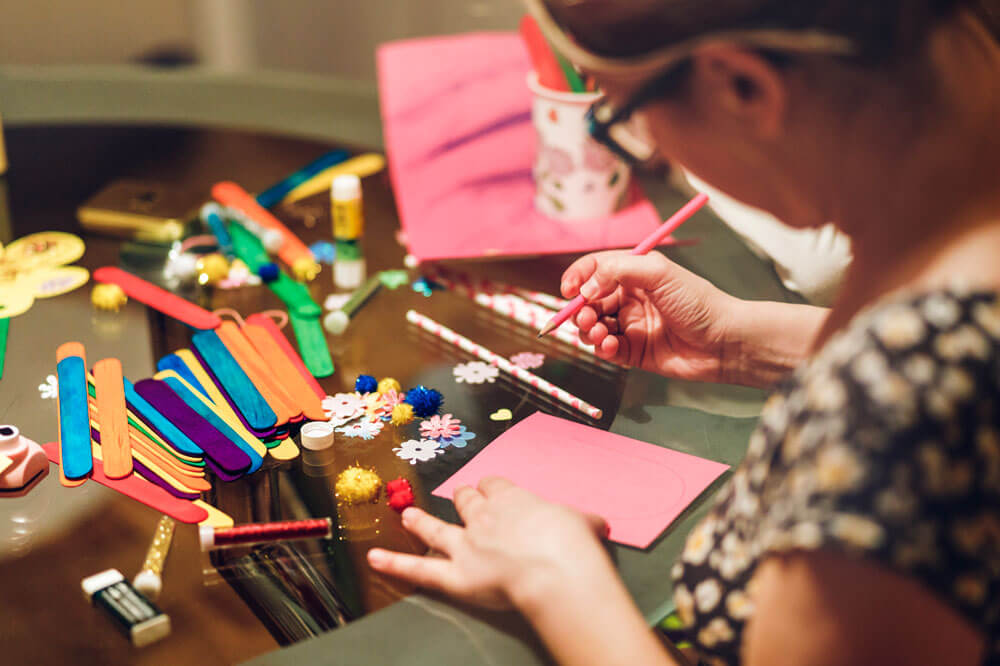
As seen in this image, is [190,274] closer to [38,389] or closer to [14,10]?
[38,389]

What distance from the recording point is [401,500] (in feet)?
2.51

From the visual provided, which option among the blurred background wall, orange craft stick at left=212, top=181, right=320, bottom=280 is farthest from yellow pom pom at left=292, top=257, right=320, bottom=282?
the blurred background wall

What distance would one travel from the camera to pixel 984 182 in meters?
0.49

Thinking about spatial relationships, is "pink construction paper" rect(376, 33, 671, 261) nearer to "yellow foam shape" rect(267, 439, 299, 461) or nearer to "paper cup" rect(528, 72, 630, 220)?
"paper cup" rect(528, 72, 630, 220)

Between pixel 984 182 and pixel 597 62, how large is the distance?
219 millimetres

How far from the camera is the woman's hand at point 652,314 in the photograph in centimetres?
92

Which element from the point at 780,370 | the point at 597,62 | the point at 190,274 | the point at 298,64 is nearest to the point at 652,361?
the point at 780,370

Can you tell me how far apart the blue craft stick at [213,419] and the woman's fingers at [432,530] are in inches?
6.1

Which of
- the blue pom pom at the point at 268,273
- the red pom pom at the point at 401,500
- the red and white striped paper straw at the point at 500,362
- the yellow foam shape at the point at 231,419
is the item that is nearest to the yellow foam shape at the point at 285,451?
the yellow foam shape at the point at 231,419

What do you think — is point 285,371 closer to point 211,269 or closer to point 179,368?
point 179,368

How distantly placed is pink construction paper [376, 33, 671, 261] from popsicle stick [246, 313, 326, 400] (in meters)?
0.22

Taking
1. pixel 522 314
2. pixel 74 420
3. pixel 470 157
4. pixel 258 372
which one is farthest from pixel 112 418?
pixel 470 157

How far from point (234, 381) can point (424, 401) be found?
187mm

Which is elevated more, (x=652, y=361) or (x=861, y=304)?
(x=861, y=304)
